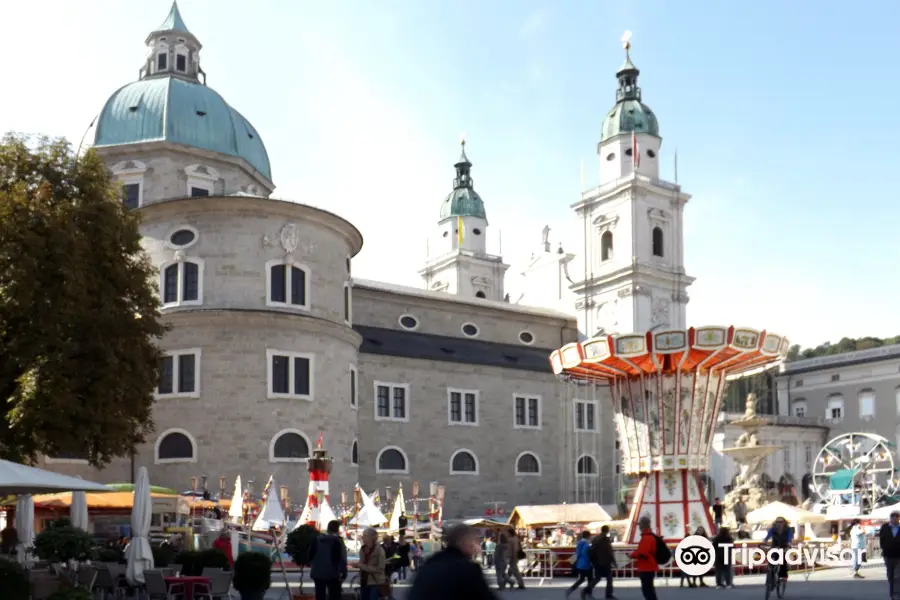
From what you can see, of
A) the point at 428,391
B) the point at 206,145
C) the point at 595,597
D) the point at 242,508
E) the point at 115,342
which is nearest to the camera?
the point at 595,597

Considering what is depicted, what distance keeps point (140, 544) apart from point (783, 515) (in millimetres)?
19096

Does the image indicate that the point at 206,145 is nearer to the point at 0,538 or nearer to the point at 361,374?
the point at 361,374

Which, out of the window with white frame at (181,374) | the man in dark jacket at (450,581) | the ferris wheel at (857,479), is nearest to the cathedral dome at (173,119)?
the window with white frame at (181,374)

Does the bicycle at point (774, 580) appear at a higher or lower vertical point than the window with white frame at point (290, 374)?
lower

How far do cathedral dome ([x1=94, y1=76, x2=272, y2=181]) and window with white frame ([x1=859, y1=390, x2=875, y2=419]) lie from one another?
44590 millimetres

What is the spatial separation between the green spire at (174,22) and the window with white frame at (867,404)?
1913 inches

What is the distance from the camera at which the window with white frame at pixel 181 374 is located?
1436 inches

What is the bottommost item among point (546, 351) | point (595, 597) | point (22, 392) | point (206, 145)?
point (595, 597)

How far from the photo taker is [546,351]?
5581cm

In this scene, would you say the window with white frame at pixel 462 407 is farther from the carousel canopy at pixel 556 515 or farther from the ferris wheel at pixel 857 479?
the ferris wheel at pixel 857 479

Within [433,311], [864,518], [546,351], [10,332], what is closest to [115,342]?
[10,332]

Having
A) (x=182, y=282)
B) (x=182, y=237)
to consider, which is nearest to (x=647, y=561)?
(x=182, y=282)

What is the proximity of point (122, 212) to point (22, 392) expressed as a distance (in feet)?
17.4

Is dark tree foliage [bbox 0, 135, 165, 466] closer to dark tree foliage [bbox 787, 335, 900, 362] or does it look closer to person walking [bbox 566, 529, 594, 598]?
person walking [bbox 566, 529, 594, 598]
